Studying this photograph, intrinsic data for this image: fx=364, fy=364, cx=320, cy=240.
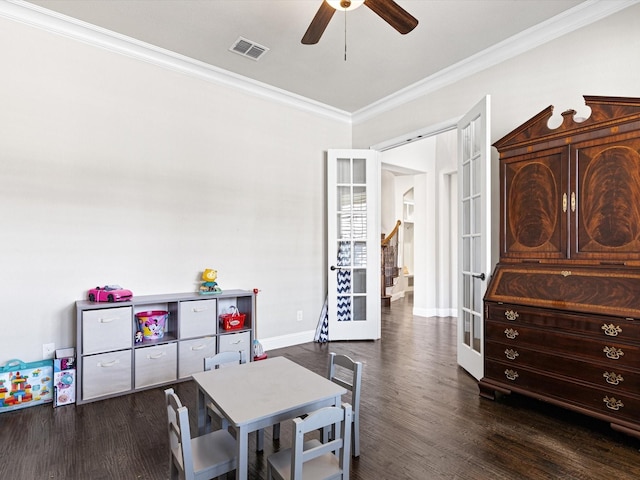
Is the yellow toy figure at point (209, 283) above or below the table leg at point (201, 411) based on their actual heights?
above

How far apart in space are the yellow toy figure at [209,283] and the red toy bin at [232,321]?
0.94 ft

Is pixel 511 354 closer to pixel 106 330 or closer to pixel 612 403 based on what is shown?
pixel 612 403

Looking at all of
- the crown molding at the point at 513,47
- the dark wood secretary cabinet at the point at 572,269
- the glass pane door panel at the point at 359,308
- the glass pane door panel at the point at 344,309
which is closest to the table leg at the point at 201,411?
the dark wood secretary cabinet at the point at 572,269

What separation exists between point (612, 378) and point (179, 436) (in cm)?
252

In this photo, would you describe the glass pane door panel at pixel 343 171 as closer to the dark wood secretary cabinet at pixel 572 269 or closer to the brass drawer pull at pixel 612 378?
the dark wood secretary cabinet at pixel 572 269

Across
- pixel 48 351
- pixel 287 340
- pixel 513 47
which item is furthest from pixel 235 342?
pixel 513 47

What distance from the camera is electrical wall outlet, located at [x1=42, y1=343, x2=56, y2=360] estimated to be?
298cm

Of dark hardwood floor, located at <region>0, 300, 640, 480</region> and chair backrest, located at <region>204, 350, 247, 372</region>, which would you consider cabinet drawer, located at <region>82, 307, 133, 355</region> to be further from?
chair backrest, located at <region>204, 350, 247, 372</region>

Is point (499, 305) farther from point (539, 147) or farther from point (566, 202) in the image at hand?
point (539, 147)

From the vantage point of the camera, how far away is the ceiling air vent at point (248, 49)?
3396 mm

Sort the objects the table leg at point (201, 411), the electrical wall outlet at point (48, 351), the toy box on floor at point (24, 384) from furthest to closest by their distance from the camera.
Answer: the electrical wall outlet at point (48, 351) → the toy box on floor at point (24, 384) → the table leg at point (201, 411)

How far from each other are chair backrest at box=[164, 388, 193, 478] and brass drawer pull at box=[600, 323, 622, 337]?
8.14 ft

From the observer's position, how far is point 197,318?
3.45 m

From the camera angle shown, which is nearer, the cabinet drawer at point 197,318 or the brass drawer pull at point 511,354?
the brass drawer pull at point 511,354
